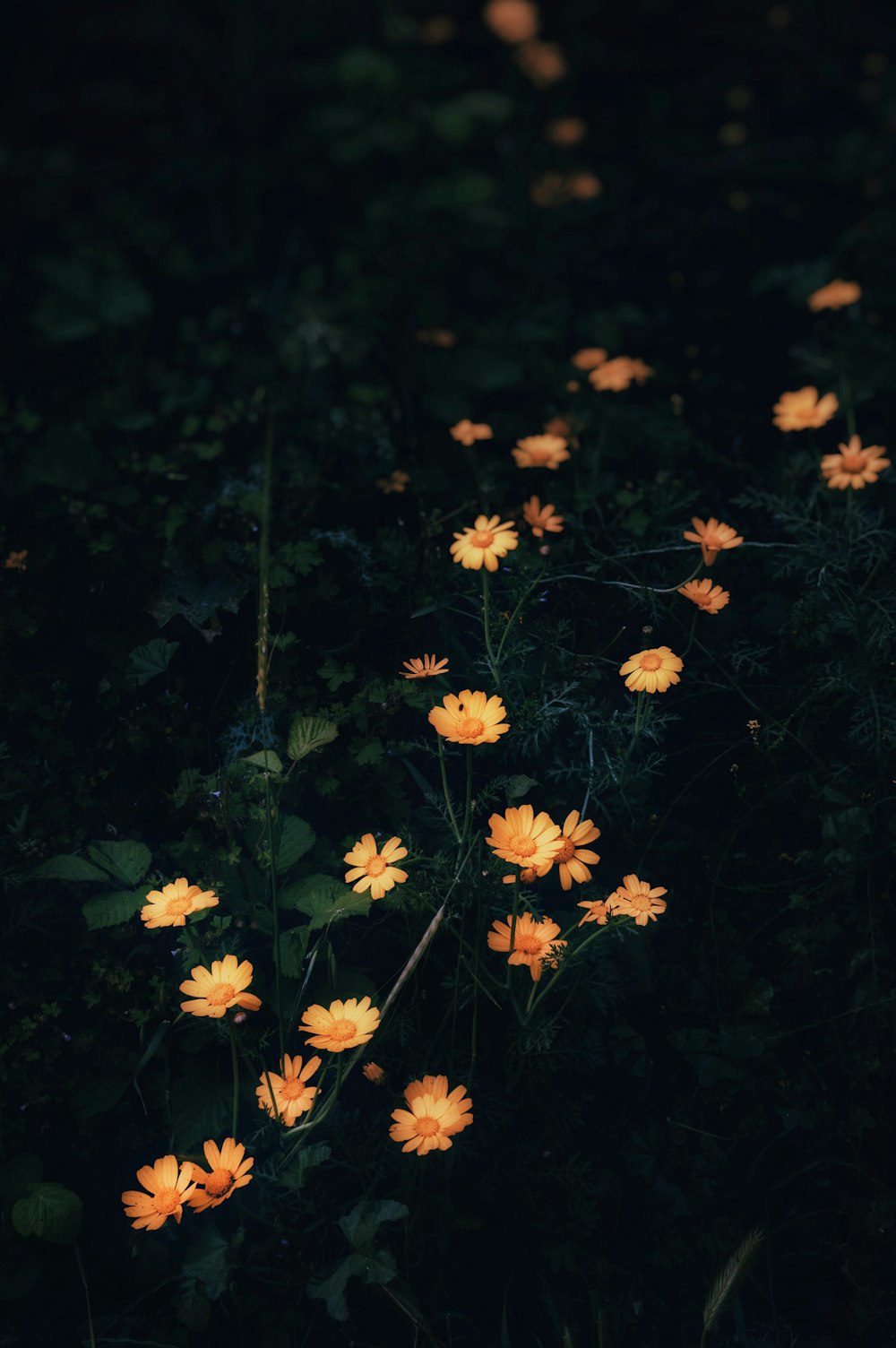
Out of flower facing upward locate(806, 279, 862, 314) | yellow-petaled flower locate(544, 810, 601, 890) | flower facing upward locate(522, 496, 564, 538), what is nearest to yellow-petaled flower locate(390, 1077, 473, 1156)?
yellow-petaled flower locate(544, 810, 601, 890)

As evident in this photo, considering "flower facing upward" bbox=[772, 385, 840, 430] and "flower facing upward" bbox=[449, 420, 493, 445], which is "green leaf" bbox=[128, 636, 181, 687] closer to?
"flower facing upward" bbox=[449, 420, 493, 445]

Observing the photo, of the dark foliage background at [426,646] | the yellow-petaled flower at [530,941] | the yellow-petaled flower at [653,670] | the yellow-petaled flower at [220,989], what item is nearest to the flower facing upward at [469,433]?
the dark foliage background at [426,646]

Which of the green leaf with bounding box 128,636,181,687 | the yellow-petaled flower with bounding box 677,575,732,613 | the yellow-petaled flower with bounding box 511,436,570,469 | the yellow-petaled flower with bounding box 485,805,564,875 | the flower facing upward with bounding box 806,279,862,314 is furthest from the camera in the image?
the flower facing upward with bounding box 806,279,862,314

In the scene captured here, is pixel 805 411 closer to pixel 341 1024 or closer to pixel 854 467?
pixel 854 467

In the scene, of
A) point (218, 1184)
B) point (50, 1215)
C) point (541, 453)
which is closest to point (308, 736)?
point (218, 1184)

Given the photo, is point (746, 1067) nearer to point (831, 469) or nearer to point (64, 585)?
point (831, 469)

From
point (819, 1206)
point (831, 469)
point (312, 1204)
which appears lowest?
point (819, 1206)

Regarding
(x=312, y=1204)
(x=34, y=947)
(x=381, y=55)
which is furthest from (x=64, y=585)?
(x=381, y=55)

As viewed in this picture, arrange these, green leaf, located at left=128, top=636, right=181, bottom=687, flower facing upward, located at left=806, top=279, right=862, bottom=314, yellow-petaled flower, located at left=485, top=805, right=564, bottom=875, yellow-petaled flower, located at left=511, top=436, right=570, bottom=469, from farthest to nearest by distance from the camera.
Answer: flower facing upward, located at left=806, top=279, right=862, bottom=314, yellow-petaled flower, located at left=511, top=436, right=570, bottom=469, green leaf, located at left=128, top=636, right=181, bottom=687, yellow-petaled flower, located at left=485, top=805, right=564, bottom=875
